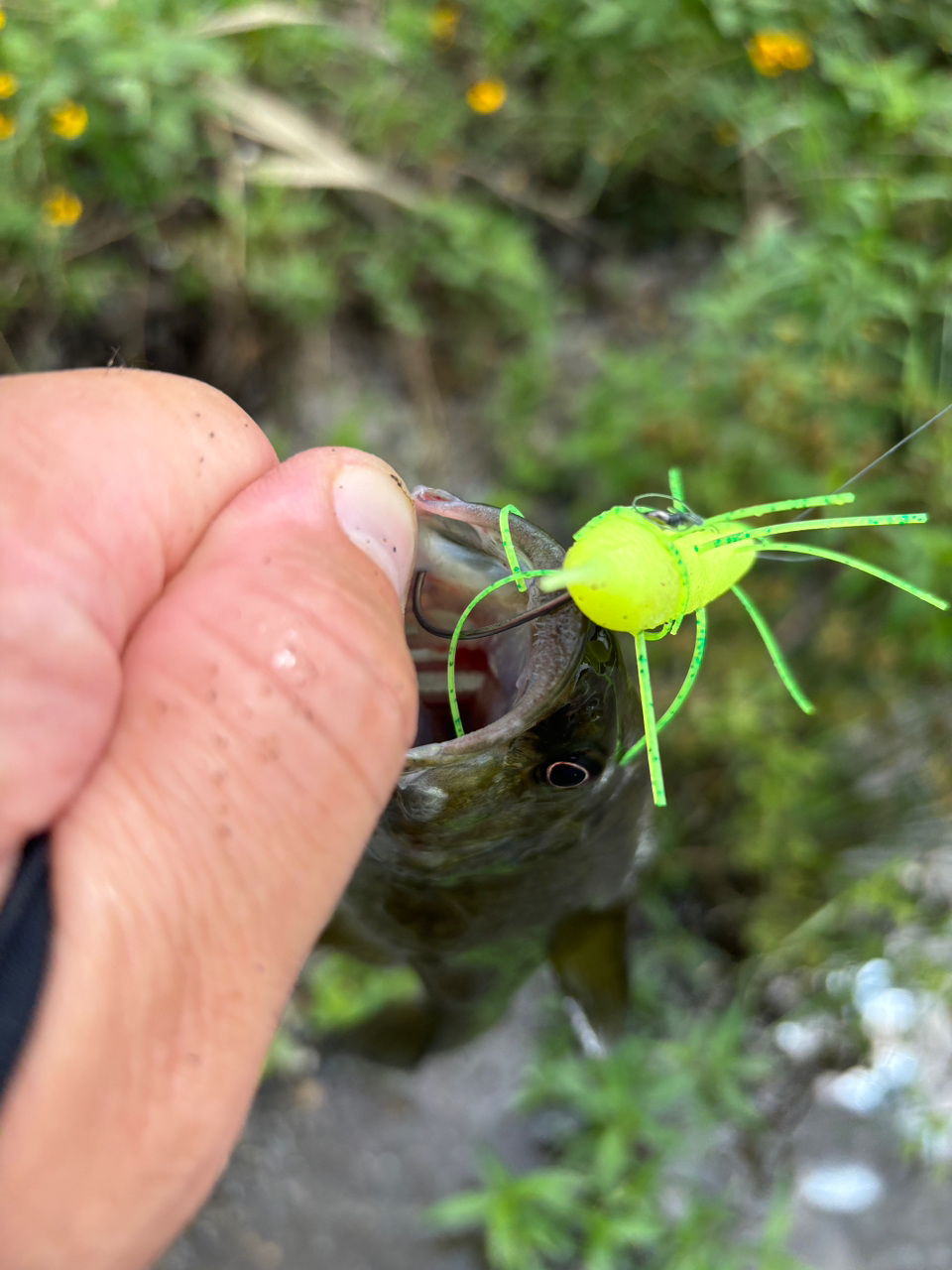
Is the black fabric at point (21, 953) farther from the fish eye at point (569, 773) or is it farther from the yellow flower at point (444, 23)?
the yellow flower at point (444, 23)

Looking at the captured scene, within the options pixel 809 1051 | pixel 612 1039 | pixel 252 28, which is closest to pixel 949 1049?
pixel 809 1051

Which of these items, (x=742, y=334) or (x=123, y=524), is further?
(x=742, y=334)

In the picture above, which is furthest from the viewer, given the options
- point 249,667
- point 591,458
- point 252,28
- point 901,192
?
point 591,458

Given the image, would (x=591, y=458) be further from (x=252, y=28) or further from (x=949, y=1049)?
(x=949, y=1049)

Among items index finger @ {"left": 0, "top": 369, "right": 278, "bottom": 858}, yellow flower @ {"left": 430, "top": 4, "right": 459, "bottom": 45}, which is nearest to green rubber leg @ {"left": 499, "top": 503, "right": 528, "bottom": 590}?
index finger @ {"left": 0, "top": 369, "right": 278, "bottom": 858}

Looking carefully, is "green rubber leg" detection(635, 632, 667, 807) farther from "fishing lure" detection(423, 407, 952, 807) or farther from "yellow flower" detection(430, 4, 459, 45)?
"yellow flower" detection(430, 4, 459, 45)

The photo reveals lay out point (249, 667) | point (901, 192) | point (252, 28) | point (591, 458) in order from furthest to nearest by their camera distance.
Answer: point (591, 458) → point (252, 28) → point (901, 192) → point (249, 667)

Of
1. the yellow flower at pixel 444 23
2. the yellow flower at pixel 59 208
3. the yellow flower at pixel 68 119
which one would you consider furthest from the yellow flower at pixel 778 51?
the yellow flower at pixel 59 208

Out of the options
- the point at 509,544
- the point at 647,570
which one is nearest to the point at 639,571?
the point at 647,570
